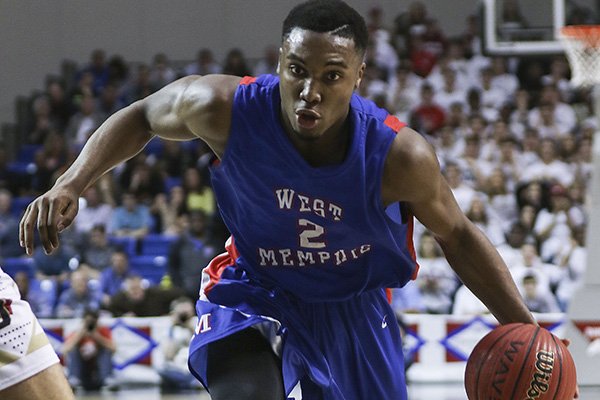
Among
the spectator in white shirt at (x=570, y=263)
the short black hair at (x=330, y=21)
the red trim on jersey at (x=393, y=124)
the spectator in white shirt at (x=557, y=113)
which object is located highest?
the short black hair at (x=330, y=21)

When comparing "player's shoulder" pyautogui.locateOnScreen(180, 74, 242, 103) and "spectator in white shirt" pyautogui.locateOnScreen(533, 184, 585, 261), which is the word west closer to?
"player's shoulder" pyautogui.locateOnScreen(180, 74, 242, 103)

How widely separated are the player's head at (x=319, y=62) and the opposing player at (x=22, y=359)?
1.03 meters

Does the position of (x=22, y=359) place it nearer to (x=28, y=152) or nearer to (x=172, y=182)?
(x=172, y=182)

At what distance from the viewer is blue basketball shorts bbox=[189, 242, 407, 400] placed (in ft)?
12.2

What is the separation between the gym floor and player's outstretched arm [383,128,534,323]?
16.5 ft

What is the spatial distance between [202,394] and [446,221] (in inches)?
251

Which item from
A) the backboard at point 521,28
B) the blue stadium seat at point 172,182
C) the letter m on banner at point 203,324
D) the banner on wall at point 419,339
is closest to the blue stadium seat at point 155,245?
the blue stadium seat at point 172,182

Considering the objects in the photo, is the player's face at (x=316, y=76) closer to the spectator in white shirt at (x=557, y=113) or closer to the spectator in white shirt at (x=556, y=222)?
the spectator in white shirt at (x=556, y=222)

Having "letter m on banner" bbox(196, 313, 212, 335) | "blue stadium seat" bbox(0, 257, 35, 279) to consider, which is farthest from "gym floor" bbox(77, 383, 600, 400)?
"letter m on banner" bbox(196, 313, 212, 335)

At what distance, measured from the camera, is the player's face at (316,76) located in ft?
10.8

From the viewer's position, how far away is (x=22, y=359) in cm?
339

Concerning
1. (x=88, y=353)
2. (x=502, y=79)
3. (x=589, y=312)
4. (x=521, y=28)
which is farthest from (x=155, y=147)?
(x=589, y=312)

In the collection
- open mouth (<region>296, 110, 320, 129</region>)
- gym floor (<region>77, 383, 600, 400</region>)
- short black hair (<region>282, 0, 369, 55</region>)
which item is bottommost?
gym floor (<region>77, 383, 600, 400</region>)

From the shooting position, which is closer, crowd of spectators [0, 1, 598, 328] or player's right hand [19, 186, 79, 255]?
player's right hand [19, 186, 79, 255]
